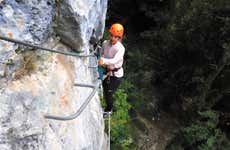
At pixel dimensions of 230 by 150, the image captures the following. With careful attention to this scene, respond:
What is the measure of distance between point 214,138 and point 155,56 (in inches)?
114

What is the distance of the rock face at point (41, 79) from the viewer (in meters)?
4.29

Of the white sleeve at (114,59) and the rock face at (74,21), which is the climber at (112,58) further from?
the rock face at (74,21)

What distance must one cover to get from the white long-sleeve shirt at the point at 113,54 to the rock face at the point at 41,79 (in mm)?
645

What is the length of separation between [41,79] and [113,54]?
2.32 meters

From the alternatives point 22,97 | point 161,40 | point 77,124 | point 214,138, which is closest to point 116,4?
point 161,40

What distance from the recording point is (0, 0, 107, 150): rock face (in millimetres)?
4285

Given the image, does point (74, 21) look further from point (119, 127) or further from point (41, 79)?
point (119, 127)

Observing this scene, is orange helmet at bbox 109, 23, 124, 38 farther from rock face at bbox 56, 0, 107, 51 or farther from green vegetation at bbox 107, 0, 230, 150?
green vegetation at bbox 107, 0, 230, 150

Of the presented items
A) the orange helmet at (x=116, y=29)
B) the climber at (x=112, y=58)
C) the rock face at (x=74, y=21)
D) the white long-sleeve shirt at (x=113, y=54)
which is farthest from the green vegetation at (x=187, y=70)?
the rock face at (x=74, y=21)

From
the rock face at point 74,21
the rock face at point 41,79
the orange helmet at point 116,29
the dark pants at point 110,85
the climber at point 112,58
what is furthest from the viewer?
the dark pants at point 110,85

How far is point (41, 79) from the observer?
489cm

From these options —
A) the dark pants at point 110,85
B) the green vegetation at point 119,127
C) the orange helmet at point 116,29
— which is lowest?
the green vegetation at point 119,127

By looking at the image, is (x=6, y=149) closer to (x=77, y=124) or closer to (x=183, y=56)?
(x=77, y=124)

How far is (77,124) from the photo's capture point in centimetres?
554
